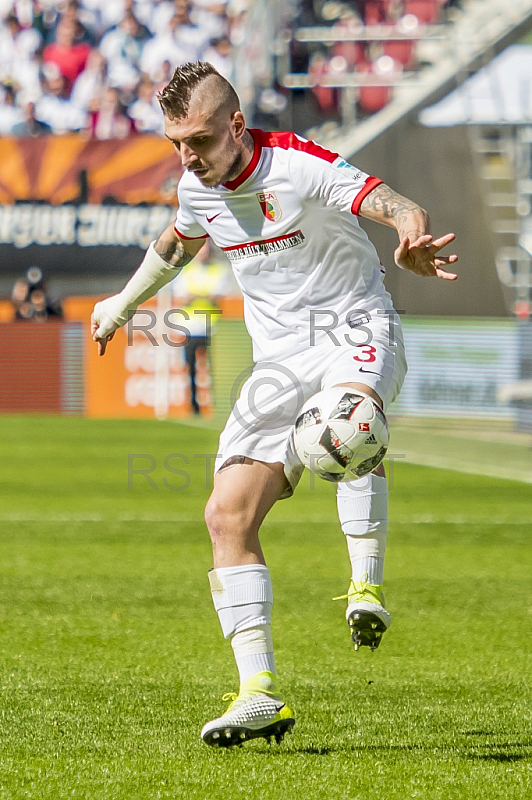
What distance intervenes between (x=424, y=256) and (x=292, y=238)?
0.61 metres

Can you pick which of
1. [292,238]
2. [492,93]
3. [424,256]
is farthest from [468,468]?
[492,93]

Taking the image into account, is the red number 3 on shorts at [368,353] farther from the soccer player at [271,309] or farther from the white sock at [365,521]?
the white sock at [365,521]

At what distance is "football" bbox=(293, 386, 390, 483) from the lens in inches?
141

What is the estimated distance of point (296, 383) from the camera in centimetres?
395

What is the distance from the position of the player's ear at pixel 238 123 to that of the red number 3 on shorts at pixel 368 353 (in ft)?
2.44

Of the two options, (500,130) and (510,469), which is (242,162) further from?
(500,130)

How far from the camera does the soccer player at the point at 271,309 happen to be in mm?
3686

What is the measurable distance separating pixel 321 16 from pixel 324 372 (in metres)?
19.4

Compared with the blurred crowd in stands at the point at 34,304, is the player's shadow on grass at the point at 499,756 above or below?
below

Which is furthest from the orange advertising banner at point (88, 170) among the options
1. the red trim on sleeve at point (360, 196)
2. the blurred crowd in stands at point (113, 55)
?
the red trim on sleeve at point (360, 196)

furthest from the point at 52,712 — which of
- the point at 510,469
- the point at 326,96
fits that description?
the point at 326,96

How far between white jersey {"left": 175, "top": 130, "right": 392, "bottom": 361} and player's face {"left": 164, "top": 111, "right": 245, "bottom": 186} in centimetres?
8

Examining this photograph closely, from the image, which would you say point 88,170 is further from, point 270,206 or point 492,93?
point 270,206

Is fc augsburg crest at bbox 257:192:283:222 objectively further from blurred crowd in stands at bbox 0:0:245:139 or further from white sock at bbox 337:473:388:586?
blurred crowd in stands at bbox 0:0:245:139
